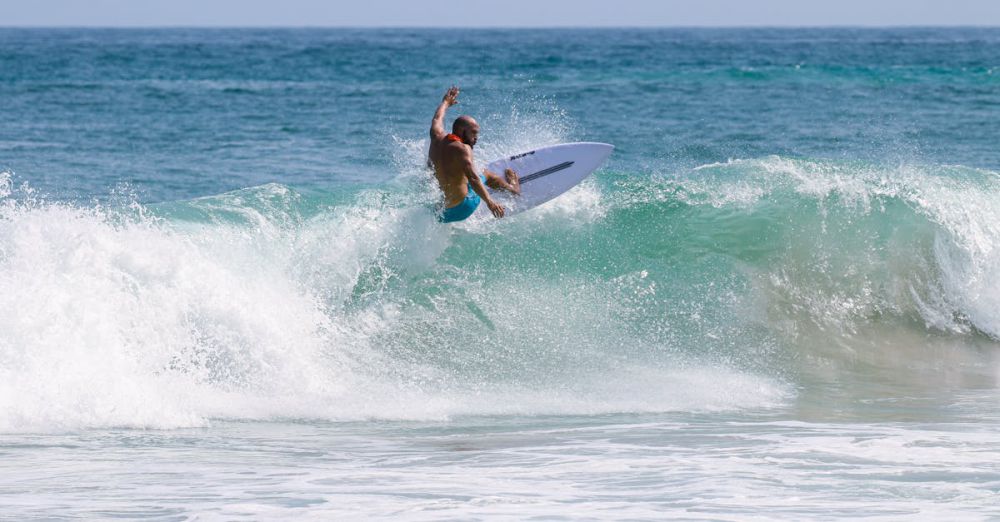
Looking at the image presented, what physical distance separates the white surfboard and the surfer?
64 cm

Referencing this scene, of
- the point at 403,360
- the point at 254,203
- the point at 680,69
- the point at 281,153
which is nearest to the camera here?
the point at 403,360

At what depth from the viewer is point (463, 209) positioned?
9656 mm

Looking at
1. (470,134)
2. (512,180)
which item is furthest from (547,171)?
(470,134)

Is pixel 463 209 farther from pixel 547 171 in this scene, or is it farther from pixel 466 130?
pixel 547 171

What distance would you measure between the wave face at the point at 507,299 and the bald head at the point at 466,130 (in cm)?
75

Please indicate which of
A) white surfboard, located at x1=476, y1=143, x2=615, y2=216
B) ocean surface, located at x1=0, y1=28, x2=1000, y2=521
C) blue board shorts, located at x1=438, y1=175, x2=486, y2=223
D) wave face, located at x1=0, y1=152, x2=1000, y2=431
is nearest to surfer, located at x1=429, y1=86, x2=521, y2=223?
blue board shorts, located at x1=438, y1=175, x2=486, y2=223

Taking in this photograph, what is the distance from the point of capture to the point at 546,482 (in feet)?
20.5

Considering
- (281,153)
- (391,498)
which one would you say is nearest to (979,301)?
(391,498)

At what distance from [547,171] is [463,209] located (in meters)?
1.17

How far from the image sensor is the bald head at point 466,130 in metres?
9.28

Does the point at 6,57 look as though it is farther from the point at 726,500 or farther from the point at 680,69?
the point at 726,500

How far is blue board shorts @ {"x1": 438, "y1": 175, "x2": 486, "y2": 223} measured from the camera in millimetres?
9586

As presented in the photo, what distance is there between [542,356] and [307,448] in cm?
275

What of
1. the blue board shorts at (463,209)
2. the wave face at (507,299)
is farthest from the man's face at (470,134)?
the wave face at (507,299)
